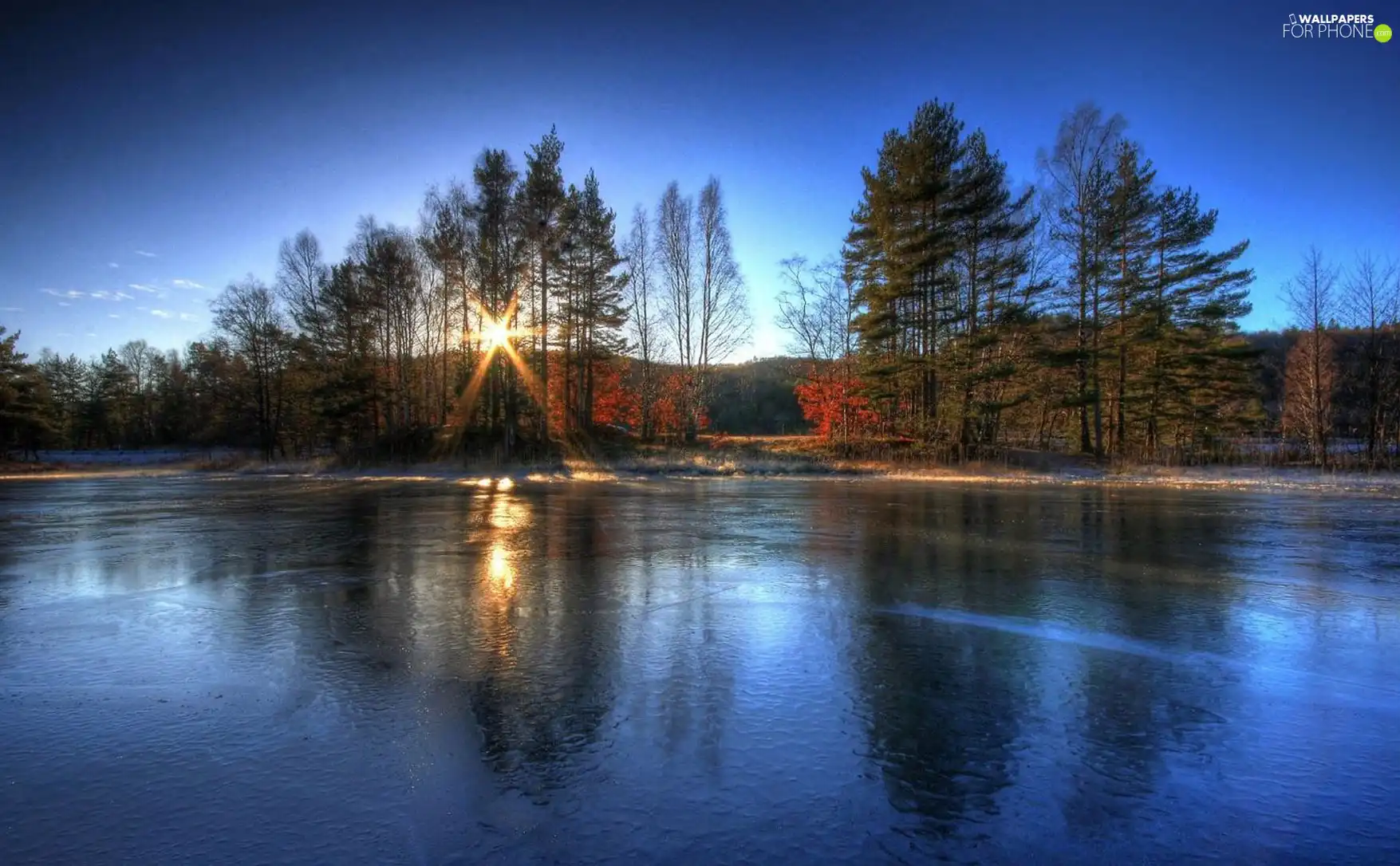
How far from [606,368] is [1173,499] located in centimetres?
3280

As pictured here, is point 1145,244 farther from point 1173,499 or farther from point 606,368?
point 606,368

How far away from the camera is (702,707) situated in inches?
159

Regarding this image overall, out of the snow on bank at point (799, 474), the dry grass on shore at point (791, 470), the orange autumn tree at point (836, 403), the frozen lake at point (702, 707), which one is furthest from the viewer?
the orange autumn tree at point (836, 403)

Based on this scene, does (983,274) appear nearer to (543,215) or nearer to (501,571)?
(543,215)

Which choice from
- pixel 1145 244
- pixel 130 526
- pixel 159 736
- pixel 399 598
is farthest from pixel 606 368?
pixel 159 736

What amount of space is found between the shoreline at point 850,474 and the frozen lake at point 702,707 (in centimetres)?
1556

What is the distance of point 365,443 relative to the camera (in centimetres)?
3569

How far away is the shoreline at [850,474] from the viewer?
894 inches

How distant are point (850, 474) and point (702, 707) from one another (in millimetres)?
24469

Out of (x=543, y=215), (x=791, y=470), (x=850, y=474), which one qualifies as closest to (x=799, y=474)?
(x=791, y=470)

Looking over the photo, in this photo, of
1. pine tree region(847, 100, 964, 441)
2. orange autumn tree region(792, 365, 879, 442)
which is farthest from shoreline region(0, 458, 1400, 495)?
orange autumn tree region(792, 365, 879, 442)

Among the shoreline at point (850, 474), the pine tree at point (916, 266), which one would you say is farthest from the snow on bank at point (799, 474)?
the pine tree at point (916, 266)

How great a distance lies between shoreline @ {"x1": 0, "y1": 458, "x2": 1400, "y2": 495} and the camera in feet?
74.5

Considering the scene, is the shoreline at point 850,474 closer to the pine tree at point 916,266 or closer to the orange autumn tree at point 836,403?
the pine tree at point 916,266
